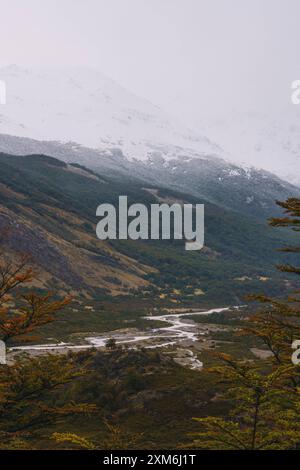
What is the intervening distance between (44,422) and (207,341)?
284 feet

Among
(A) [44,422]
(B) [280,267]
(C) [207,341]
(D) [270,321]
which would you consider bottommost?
(C) [207,341]

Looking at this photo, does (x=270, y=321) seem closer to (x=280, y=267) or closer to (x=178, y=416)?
(x=280, y=267)

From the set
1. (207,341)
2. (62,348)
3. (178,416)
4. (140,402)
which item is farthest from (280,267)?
(207,341)

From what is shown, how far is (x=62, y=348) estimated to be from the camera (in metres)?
91.4
